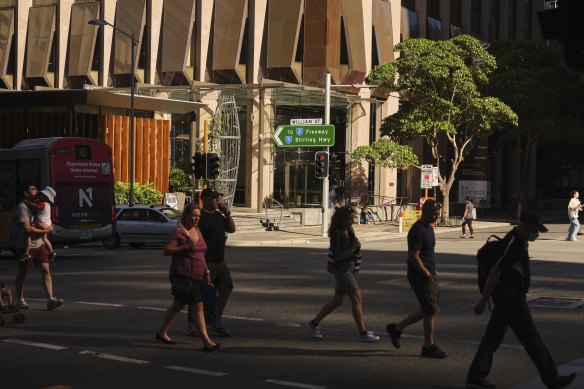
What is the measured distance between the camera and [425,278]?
10.5m

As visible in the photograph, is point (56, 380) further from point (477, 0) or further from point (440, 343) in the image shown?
point (477, 0)

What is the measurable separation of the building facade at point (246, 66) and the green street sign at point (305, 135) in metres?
7.12

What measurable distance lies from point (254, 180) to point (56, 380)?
135ft

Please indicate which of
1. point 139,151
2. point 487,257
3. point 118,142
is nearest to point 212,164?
point 118,142

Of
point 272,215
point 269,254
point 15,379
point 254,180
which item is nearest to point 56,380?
point 15,379

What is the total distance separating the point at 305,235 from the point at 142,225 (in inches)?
352

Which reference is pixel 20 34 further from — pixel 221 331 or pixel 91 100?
pixel 221 331

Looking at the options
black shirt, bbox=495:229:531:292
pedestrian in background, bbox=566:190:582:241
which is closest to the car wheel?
pedestrian in background, bbox=566:190:582:241

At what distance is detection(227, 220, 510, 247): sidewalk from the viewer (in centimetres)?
3422

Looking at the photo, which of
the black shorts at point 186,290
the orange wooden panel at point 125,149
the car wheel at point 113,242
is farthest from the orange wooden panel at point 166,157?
the black shorts at point 186,290

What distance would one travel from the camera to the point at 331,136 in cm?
3700

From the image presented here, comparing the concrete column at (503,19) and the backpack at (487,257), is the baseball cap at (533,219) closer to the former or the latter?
the backpack at (487,257)

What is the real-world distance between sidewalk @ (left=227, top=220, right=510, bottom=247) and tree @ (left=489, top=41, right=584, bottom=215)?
298 inches

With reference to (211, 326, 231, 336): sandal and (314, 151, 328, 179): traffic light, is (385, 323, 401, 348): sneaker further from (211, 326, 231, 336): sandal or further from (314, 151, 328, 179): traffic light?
(314, 151, 328, 179): traffic light
